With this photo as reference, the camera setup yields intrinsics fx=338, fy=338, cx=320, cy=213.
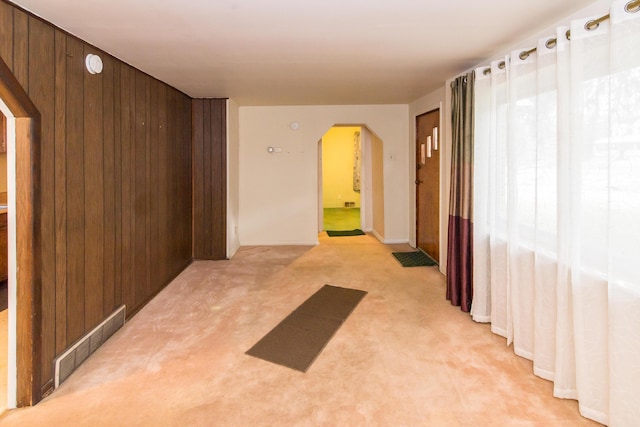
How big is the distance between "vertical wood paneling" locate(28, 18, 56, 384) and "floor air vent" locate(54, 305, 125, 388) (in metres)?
0.07

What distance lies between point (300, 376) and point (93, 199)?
1.74m

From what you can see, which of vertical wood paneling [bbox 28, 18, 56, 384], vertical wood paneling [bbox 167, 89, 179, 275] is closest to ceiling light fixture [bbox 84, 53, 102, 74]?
vertical wood paneling [bbox 28, 18, 56, 384]

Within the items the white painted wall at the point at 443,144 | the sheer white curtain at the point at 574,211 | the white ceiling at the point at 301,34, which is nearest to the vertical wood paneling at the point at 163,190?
the white ceiling at the point at 301,34

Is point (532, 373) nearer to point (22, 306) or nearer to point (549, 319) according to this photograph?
point (549, 319)

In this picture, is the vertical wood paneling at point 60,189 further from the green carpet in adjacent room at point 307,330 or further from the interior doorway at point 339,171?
the interior doorway at point 339,171

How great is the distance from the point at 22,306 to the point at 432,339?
2.40m

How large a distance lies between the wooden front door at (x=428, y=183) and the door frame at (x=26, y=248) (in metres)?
3.73

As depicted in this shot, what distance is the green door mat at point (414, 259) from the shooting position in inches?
163

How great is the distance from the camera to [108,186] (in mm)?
2393

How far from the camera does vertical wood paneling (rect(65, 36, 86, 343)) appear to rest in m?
1.98

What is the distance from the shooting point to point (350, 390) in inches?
70.8

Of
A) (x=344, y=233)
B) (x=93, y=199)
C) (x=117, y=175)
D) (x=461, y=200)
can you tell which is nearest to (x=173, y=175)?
(x=117, y=175)

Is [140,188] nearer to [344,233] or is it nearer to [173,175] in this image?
[173,175]

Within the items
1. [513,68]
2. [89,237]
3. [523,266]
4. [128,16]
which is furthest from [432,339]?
[128,16]
